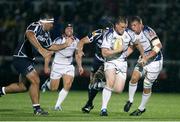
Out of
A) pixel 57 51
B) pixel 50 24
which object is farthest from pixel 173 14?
pixel 50 24

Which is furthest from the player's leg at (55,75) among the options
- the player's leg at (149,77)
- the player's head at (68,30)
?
the player's leg at (149,77)

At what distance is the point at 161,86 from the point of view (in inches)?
1098

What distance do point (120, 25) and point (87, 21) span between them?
42.3 feet

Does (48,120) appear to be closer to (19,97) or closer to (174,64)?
(19,97)

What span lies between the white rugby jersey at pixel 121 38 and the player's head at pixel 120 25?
10 centimetres

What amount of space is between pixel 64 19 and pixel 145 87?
1241 centimetres

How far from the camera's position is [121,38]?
57.3 ft

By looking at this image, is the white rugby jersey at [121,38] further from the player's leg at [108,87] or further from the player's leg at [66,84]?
the player's leg at [66,84]

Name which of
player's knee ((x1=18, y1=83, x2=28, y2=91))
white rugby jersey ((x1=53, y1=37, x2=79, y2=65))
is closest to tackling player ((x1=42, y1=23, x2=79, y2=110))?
white rugby jersey ((x1=53, y1=37, x2=79, y2=65))

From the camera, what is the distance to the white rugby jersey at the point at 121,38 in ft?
57.0

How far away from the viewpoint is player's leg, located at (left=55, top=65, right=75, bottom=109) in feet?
61.9

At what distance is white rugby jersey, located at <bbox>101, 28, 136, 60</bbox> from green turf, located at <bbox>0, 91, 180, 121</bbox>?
1416 mm

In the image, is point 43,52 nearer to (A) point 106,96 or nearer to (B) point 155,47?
(A) point 106,96

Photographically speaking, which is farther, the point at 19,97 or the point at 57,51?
the point at 19,97
